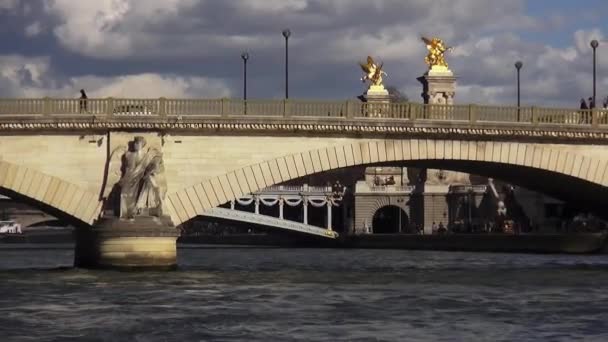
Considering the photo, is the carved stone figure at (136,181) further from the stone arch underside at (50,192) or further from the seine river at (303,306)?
the seine river at (303,306)

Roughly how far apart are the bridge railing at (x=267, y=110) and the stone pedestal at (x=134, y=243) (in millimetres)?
3851

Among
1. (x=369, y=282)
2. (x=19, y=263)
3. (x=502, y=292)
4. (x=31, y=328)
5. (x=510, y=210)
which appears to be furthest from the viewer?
(x=510, y=210)

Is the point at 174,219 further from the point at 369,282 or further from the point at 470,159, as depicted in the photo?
the point at 470,159

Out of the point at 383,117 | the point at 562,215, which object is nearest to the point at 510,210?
the point at 562,215

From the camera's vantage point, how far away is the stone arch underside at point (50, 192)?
169ft

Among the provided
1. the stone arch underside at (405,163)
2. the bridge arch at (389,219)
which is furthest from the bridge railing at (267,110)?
the bridge arch at (389,219)

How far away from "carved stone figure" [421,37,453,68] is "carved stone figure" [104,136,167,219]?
1961 inches

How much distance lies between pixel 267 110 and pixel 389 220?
3467 inches

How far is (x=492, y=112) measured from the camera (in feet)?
184

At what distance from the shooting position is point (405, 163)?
189 ft

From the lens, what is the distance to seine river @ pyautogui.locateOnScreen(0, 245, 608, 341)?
33.5 m

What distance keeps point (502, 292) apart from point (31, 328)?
15.8 metres

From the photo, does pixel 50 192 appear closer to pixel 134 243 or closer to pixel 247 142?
pixel 134 243

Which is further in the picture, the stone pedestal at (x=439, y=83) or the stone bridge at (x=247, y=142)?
the stone pedestal at (x=439, y=83)
